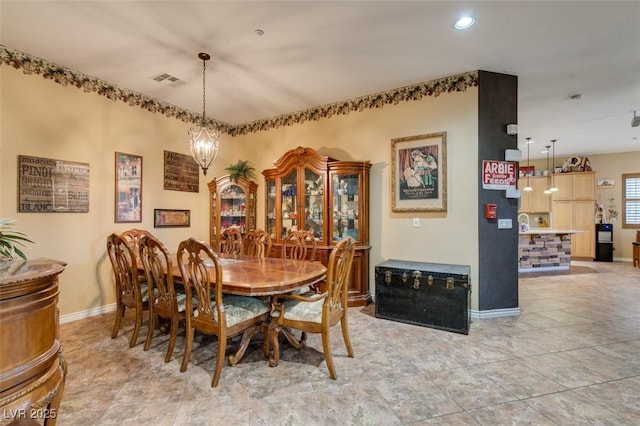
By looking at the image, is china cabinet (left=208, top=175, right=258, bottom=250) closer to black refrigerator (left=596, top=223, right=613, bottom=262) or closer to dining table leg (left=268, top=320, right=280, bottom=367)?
dining table leg (left=268, top=320, right=280, bottom=367)

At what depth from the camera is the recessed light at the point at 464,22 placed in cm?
258

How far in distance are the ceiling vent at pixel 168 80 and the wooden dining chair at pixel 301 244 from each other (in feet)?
7.94

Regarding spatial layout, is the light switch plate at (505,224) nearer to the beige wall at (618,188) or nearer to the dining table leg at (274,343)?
the dining table leg at (274,343)

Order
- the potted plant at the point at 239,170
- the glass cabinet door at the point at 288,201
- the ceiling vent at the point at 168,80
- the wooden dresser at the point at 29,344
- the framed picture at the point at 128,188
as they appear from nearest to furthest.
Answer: the wooden dresser at the point at 29,344
the ceiling vent at the point at 168,80
the framed picture at the point at 128,188
the glass cabinet door at the point at 288,201
the potted plant at the point at 239,170

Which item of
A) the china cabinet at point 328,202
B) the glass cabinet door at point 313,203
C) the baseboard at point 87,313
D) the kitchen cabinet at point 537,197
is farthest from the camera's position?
the kitchen cabinet at point 537,197

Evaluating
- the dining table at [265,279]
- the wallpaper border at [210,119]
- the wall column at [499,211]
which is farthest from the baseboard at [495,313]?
the wallpaper border at [210,119]

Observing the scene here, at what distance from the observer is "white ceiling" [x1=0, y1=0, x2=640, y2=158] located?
2477 millimetres

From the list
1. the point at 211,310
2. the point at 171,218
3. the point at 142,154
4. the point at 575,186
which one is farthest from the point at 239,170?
the point at 575,186

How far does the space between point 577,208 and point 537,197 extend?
927mm

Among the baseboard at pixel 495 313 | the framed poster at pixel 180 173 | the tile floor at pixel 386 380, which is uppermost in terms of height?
the framed poster at pixel 180 173

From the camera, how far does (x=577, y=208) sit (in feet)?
25.8

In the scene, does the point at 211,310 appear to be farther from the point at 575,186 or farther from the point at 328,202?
the point at 575,186

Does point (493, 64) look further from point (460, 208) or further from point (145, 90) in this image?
point (145, 90)

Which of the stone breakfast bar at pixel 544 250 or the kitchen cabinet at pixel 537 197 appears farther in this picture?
the kitchen cabinet at pixel 537 197
